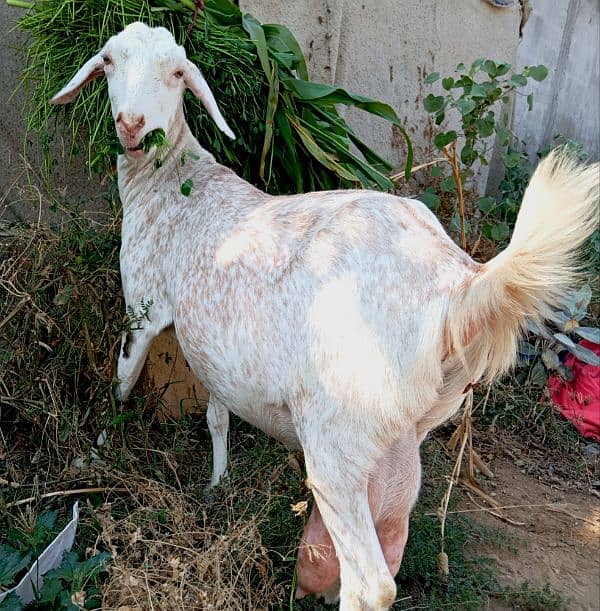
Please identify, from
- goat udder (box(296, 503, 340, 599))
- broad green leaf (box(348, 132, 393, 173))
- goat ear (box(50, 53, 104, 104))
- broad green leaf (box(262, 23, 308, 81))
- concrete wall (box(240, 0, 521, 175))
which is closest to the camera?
goat udder (box(296, 503, 340, 599))

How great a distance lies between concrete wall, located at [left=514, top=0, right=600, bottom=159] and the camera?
6.06 m

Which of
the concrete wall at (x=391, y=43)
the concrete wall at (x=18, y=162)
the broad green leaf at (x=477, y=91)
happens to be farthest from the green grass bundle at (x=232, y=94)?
the concrete wall at (x=391, y=43)

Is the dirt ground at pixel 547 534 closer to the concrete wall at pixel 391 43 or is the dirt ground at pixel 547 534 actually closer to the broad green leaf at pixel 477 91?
the broad green leaf at pixel 477 91

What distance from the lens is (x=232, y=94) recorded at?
308 centimetres

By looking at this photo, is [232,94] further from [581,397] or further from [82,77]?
[581,397]

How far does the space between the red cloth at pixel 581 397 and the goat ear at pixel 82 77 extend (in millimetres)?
2827

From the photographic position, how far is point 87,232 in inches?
122

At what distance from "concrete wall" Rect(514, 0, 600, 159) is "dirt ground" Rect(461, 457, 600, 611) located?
10.9 ft

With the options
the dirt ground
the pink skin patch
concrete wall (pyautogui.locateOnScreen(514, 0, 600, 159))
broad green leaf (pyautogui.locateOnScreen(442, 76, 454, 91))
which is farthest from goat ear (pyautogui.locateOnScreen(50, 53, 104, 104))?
concrete wall (pyautogui.locateOnScreen(514, 0, 600, 159))

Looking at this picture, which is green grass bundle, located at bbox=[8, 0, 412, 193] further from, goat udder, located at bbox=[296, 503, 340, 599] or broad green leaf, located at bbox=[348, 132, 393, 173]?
goat udder, located at bbox=[296, 503, 340, 599]

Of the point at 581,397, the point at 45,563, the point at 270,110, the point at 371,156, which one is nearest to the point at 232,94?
the point at 270,110

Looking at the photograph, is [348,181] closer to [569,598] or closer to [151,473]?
[151,473]

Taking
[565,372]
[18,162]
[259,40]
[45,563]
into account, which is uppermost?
[259,40]

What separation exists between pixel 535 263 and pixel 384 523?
912 mm
